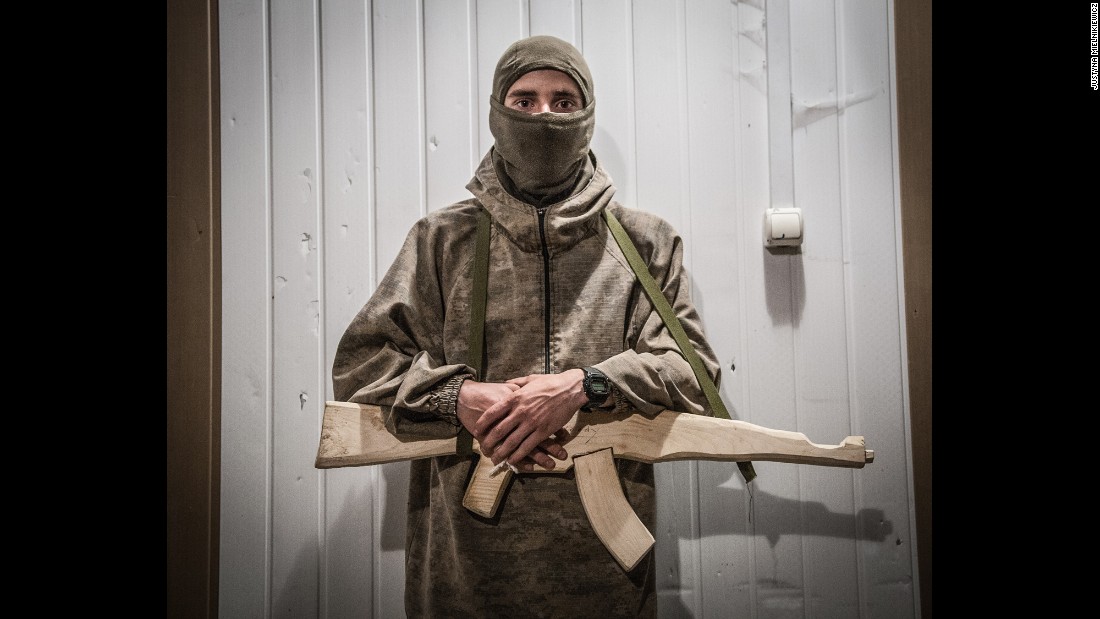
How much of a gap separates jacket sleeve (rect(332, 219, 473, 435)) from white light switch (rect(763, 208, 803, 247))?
876mm

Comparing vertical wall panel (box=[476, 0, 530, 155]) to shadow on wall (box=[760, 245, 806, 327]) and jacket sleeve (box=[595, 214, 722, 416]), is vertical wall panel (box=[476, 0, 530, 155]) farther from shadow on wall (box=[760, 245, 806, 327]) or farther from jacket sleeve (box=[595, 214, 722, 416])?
shadow on wall (box=[760, 245, 806, 327])

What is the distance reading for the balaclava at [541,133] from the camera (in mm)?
1551

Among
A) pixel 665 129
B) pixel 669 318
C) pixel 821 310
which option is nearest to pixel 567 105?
pixel 665 129

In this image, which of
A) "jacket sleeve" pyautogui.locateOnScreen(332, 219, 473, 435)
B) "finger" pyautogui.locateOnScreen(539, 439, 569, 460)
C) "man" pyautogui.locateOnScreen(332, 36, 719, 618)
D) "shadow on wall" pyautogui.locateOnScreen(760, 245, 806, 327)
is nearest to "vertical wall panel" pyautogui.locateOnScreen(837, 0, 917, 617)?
"shadow on wall" pyautogui.locateOnScreen(760, 245, 806, 327)

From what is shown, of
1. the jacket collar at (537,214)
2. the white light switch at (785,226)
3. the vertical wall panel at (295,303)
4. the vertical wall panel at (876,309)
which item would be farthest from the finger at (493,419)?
the vertical wall panel at (876,309)

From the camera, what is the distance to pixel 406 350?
1.58 m

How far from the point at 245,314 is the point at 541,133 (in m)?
0.98

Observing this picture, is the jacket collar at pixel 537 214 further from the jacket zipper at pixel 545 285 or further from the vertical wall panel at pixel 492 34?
the vertical wall panel at pixel 492 34

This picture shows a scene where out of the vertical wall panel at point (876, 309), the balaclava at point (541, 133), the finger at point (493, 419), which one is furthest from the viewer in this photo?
the vertical wall panel at point (876, 309)

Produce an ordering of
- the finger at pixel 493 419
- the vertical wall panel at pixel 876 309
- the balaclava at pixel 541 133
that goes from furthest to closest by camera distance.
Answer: the vertical wall panel at pixel 876 309
the balaclava at pixel 541 133
the finger at pixel 493 419

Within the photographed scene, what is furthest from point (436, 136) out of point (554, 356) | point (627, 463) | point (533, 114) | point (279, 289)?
point (627, 463)

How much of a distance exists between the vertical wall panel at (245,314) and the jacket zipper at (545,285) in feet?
2.67

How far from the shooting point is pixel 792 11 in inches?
74.1

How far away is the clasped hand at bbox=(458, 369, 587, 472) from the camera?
1.45 m
